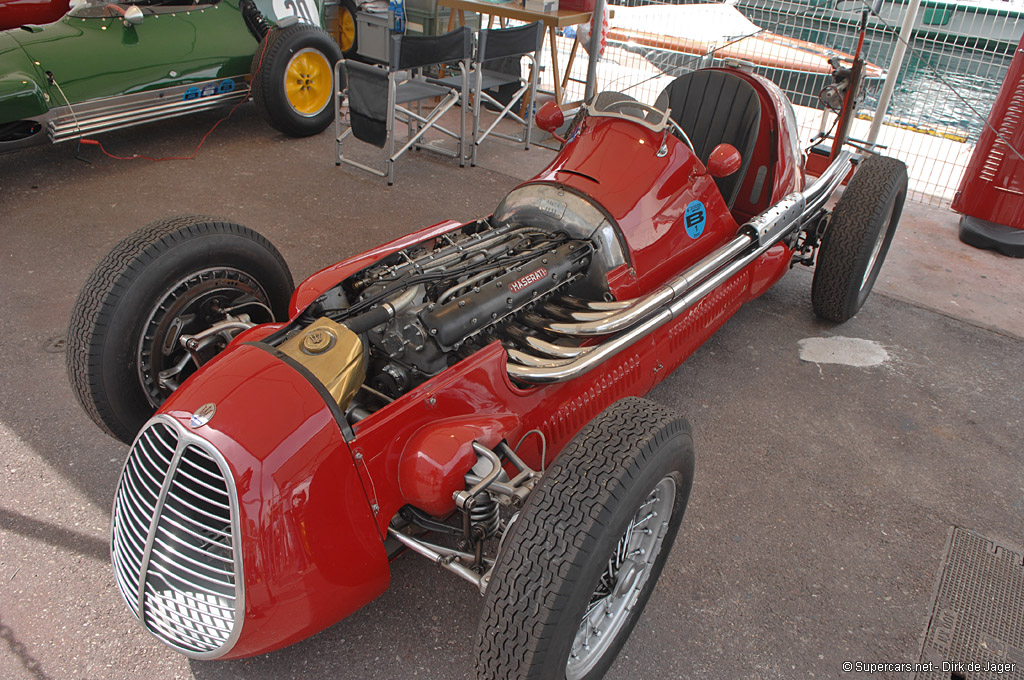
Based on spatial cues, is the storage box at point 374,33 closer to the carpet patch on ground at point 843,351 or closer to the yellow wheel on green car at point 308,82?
the yellow wheel on green car at point 308,82

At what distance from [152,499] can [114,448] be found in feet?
3.66

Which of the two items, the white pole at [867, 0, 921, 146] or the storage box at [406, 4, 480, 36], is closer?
the white pole at [867, 0, 921, 146]

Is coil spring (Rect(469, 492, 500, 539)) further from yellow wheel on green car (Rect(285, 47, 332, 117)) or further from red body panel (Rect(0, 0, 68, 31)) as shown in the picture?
red body panel (Rect(0, 0, 68, 31))

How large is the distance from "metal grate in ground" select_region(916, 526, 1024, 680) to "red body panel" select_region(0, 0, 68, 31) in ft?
23.3

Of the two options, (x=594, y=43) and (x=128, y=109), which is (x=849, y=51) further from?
(x=128, y=109)

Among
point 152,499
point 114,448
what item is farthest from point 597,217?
point 114,448

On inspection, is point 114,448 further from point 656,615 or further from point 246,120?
point 246,120

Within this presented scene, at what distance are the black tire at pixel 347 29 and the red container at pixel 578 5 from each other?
105 inches

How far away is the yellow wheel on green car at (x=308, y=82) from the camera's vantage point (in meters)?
5.80

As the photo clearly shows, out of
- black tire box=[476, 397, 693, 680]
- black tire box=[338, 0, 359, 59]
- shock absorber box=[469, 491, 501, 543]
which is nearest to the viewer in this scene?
black tire box=[476, 397, 693, 680]

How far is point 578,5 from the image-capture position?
20.4 feet

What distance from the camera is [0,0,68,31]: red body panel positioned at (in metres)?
5.54

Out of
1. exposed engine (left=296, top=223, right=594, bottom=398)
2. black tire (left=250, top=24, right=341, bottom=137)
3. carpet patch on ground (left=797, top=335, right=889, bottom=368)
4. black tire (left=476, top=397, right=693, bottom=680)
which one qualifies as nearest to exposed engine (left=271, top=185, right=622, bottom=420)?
exposed engine (left=296, top=223, right=594, bottom=398)

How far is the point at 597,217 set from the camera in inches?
109
